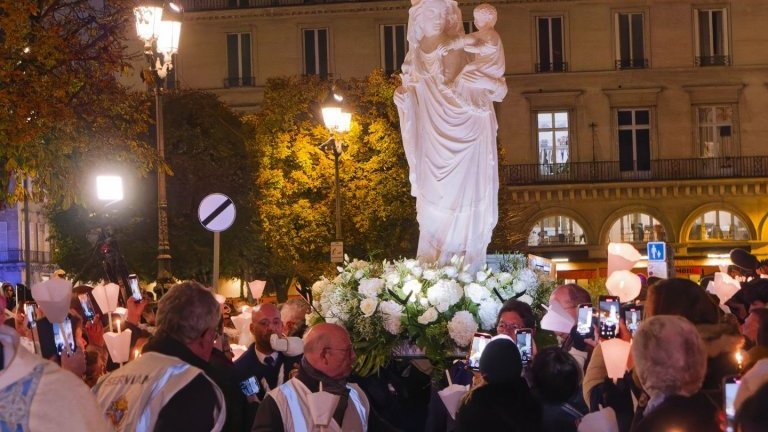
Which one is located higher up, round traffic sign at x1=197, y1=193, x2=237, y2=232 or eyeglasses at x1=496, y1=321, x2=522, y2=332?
round traffic sign at x1=197, y1=193, x2=237, y2=232

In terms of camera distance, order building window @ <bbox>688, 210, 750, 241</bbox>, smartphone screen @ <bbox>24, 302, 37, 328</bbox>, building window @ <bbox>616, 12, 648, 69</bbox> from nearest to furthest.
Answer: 1. smartphone screen @ <bbox>24, 302, 37, 328</bbox>
2. building window @ <bbox>688, 210, 750, 241</bbox>
3. building window @ <bbox>616, 12, 648, 69</bbox>

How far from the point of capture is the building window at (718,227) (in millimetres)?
58438

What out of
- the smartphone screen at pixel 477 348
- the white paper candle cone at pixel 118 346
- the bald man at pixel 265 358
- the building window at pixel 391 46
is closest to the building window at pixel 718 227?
the building window at pixel 391 46

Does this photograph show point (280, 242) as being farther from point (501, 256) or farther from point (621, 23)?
point (501, 256)

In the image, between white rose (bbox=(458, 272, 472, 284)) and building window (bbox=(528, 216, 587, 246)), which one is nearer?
white rose (bbox=(458, 272, 472, 284))

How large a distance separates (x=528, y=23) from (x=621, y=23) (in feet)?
13.3

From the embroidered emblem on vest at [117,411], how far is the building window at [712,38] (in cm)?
5544

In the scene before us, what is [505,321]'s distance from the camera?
9.06m

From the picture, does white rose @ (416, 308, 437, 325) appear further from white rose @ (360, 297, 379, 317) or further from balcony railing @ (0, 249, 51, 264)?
balcony railing @ (0, 249, 51, 264)

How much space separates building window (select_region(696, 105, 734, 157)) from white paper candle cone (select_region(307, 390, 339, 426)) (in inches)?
2126

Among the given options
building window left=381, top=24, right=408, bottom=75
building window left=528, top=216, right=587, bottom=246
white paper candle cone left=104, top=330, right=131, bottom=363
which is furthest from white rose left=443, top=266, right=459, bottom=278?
building window left=381, top=24, right=408, bottom=75

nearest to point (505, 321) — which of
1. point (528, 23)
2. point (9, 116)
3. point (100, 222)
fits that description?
point (9, 116)

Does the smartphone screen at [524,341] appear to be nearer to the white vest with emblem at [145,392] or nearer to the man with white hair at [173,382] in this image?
the man with white hair at [173,382]

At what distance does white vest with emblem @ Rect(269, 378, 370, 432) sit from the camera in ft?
22.6
